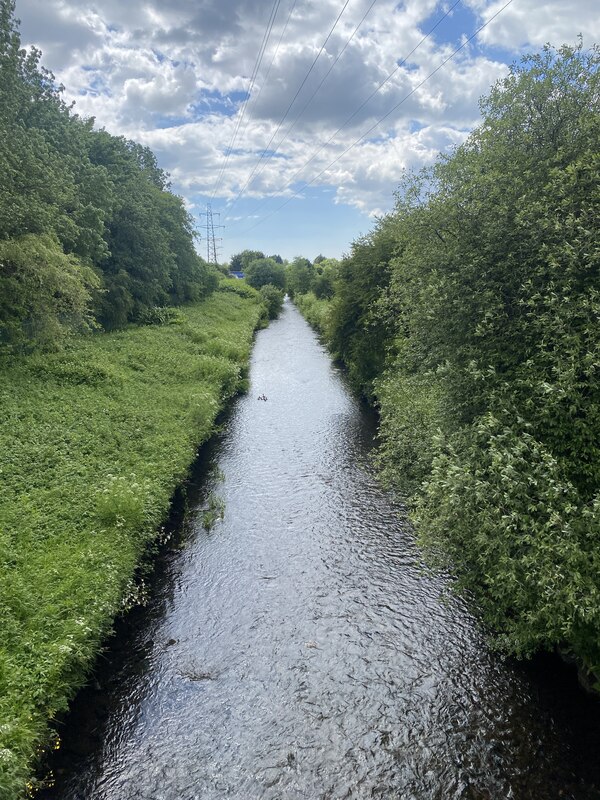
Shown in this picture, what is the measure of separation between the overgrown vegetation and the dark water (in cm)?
156

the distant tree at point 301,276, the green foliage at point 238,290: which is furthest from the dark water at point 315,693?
the distant tree at point 301,276

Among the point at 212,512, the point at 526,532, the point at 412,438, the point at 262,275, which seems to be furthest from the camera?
the point at 262,275

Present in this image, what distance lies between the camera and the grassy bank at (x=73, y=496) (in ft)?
29.5

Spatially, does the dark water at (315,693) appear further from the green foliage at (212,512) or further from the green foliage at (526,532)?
the green foliage at (526,532)

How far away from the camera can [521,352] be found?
999cm

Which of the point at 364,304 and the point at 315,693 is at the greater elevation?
the point at 364,304

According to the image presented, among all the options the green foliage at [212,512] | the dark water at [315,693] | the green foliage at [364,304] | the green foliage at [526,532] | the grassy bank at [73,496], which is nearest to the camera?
the green foliage at [526,532]

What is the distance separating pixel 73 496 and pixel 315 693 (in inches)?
356

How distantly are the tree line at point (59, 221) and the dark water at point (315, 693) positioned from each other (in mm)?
14076

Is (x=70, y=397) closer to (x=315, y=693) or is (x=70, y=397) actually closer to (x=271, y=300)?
(x=315, y=693)

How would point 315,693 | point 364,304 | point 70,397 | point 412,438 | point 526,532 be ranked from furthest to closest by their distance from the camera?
point 364,304, point 70,397, point 412,438, point 315,693, point 526,532

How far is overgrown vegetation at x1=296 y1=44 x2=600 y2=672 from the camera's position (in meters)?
8.20

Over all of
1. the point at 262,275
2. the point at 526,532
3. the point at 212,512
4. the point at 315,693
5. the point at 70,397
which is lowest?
the point at 315,693

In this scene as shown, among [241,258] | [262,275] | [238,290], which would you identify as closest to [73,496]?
[238,290]
